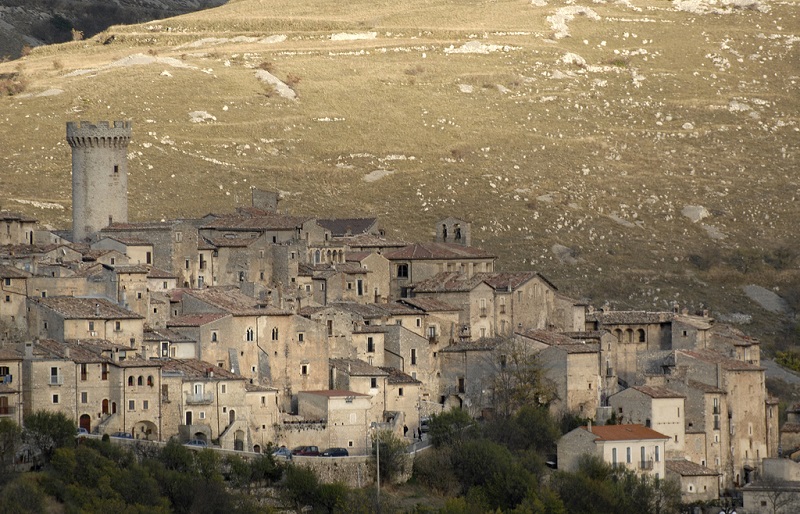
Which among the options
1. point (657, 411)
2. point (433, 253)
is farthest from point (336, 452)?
point (433, 253)

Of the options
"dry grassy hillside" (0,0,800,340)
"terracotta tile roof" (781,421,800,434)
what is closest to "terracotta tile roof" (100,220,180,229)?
"dry grassy hillside" (0,0,800,340)

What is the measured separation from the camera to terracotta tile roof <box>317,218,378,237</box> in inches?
4697

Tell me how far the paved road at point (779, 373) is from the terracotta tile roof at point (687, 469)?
22.8 meters

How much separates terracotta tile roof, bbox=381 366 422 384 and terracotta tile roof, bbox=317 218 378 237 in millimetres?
18801

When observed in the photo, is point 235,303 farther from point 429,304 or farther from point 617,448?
point 617,448

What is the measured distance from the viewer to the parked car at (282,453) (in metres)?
90.1

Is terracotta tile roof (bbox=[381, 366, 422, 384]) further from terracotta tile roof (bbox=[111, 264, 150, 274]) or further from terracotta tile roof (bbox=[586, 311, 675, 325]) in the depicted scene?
terracotta tile roof (bbox=[586, 311, 675, 325])

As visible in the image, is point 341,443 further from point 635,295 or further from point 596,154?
point 596,154

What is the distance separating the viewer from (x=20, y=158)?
149625 millimetres

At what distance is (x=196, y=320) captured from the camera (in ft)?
315

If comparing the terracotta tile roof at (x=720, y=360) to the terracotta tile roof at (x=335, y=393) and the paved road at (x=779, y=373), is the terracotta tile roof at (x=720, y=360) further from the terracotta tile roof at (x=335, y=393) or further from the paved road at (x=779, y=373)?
the terracotta tile roof at (x=335, y=393)

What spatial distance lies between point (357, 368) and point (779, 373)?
34.5m

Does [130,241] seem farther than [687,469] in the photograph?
Yes

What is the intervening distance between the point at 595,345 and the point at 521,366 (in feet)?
15.6
